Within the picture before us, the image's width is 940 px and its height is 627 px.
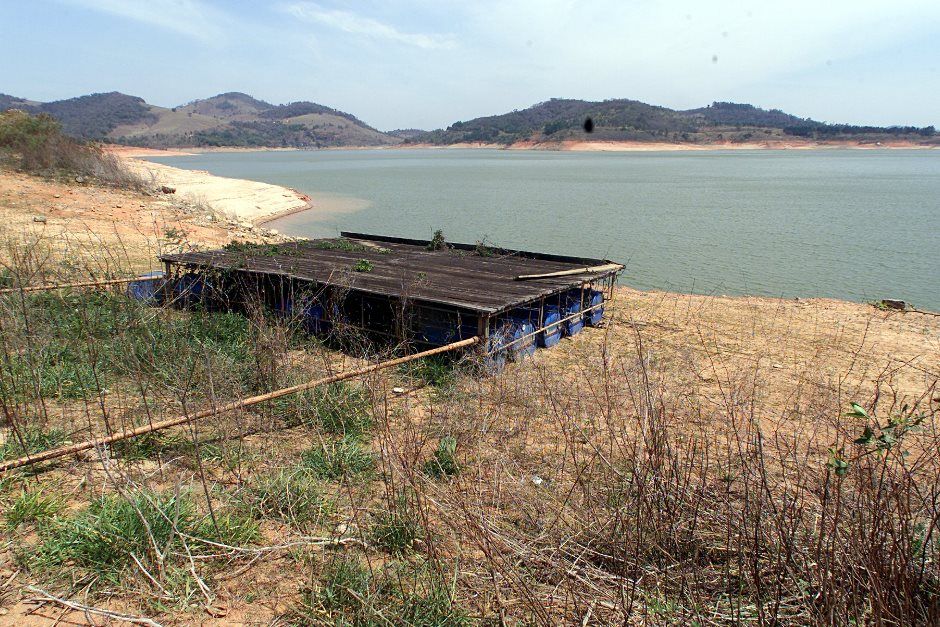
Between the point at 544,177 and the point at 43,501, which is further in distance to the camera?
the point at 544,177

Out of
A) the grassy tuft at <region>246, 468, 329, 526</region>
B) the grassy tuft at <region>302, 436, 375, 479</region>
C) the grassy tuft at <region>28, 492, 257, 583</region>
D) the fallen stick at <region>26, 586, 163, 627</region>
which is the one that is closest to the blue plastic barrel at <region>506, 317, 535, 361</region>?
the grassy tuft at <region>302, 436, 375, 479</region>

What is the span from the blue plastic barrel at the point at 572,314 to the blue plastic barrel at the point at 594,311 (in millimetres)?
215

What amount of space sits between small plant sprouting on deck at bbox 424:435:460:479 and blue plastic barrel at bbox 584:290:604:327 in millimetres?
5917

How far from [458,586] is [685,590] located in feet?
4.16

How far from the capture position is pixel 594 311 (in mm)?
10398

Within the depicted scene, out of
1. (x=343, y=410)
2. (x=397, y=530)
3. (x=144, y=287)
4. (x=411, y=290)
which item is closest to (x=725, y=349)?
(x=411, y=290)

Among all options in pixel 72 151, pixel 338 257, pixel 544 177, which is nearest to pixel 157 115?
pixel 544 177

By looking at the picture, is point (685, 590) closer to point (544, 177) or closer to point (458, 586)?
point (458, 586)

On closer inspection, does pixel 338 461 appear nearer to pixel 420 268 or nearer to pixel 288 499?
pixel 288 499

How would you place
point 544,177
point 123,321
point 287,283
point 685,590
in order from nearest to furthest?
point 685,590 < point 123,321 < point 287,283 < point 544,177

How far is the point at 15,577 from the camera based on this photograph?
3189 millimetres

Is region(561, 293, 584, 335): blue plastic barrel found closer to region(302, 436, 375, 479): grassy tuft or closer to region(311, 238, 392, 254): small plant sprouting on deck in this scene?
region(311, 238, 392, 254): small plant sprouting on deck

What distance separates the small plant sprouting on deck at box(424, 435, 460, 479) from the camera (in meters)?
4.72

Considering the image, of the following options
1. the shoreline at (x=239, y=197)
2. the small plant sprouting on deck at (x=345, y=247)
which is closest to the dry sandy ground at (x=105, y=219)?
the small plant sprouting on deck at (x=345, y=247)
